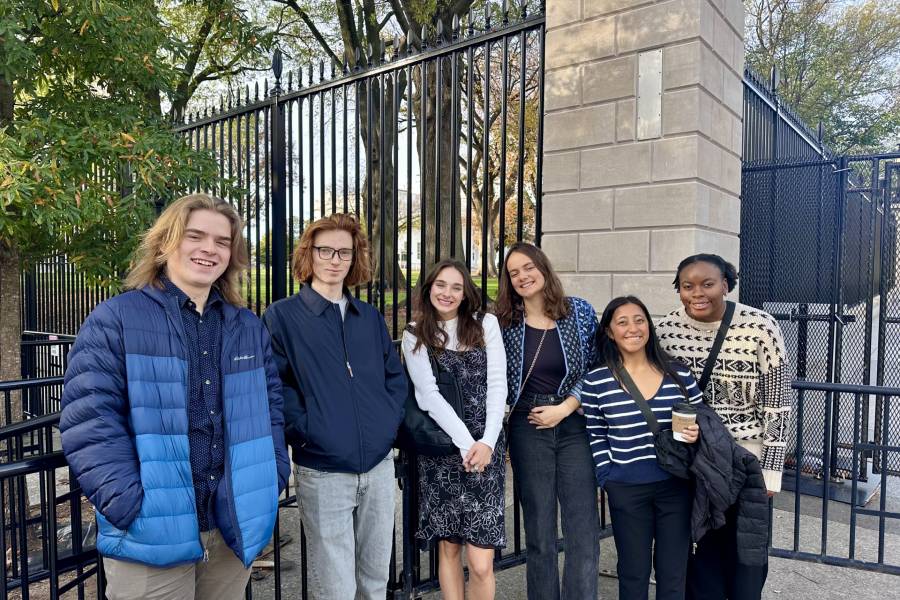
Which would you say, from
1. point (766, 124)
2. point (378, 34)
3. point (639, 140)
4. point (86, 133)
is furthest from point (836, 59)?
point (86, 133)

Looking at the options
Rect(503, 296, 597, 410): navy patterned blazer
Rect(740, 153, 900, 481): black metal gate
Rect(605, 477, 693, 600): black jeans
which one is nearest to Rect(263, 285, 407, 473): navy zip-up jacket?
Rect(503, 296, 597, 410): navy patterned blazer

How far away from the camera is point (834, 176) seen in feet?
19.7

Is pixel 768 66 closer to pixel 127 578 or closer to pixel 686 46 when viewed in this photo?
pixel 686 46

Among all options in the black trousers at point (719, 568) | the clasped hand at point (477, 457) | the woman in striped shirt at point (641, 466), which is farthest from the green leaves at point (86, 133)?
the black trousers at point (719, 568)

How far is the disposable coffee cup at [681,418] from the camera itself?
2.72 m

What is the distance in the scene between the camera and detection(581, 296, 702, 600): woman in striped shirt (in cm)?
296

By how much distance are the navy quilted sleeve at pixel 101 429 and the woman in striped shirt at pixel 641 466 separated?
2094 mm

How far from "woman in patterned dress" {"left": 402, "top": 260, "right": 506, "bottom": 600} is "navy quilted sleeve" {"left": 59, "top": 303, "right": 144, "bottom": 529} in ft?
4.68

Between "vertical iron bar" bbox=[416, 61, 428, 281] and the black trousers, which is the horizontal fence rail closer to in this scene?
the black trousers

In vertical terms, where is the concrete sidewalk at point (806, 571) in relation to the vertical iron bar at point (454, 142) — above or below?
below

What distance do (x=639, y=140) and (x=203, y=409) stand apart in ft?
10.7

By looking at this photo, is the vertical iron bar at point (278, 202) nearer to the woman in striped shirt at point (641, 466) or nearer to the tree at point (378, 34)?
the tree at point (378, 34)

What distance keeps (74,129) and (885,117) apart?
22.8m

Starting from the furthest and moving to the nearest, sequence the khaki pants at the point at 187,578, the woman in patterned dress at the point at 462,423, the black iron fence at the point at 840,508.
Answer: the black iron fence at the point at 840,508 < the woman in patterned dress at the point at 462,423 < the khaki pants at the point at 187,578
